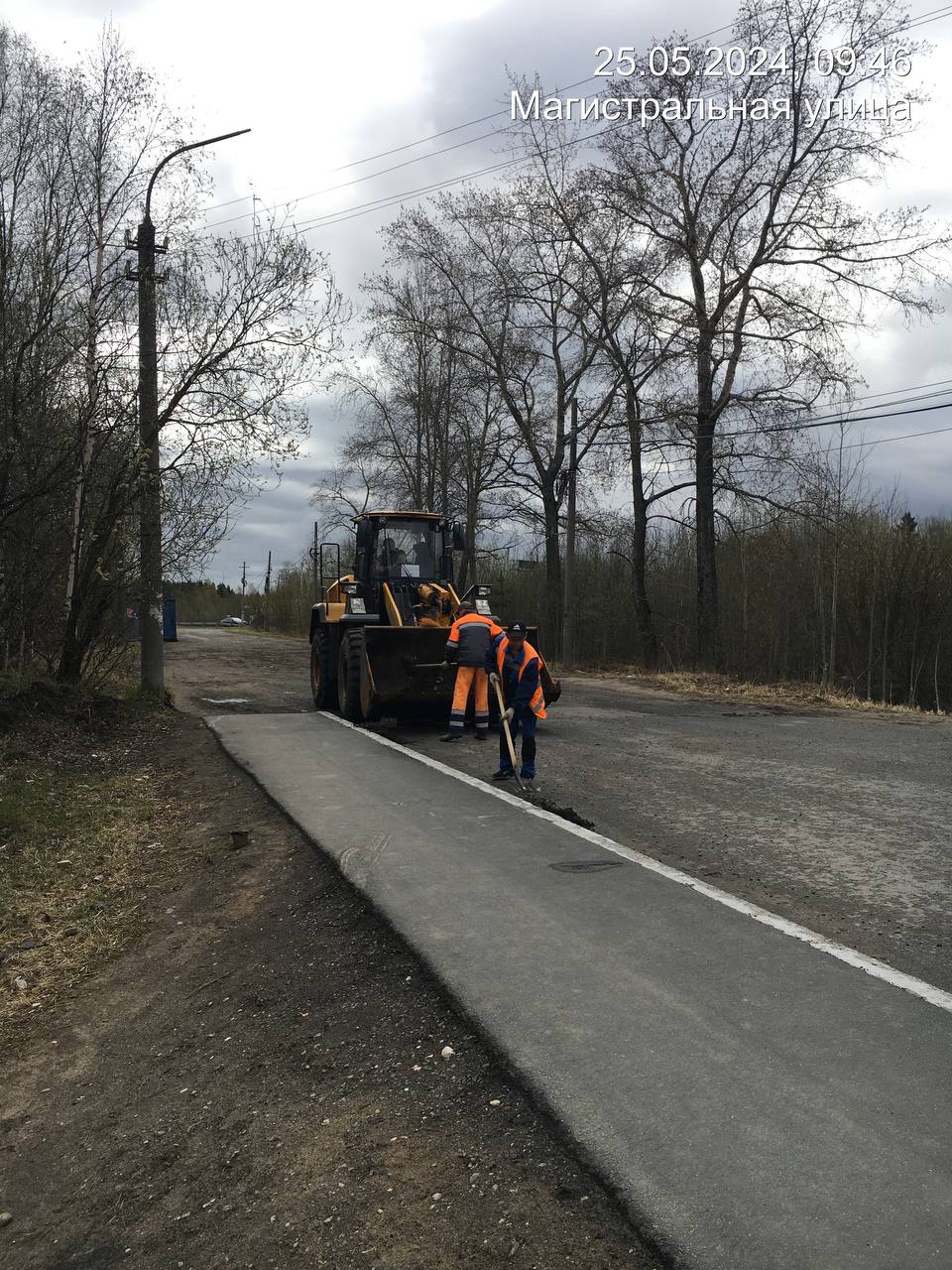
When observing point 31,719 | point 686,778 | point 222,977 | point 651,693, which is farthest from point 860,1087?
point 651,693

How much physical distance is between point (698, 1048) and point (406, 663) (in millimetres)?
9230

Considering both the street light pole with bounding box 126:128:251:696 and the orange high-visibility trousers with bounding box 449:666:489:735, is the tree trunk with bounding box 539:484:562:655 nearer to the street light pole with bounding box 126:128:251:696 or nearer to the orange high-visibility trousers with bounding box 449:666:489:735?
the street light pole with bounding box 126:128:251:696

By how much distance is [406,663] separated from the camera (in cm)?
1280

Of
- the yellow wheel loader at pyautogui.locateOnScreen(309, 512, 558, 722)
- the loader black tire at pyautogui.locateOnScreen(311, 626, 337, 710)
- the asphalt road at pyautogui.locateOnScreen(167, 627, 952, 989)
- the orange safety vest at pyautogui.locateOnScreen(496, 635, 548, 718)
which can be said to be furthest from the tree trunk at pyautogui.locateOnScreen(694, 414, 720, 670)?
the orange safety vest at pyautogui.locateOnScreen(496, 635, 548, 718)

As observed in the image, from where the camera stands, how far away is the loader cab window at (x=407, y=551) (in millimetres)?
15055

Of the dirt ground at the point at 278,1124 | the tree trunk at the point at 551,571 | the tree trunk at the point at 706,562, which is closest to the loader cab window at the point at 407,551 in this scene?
the dirt ground at the point at 278,1124

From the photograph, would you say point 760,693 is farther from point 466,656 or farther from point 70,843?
point 70,843

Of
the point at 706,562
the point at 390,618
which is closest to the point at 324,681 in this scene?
the point at 390,618

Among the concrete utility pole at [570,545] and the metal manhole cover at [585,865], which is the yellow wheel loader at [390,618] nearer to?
the metal manhole cover at [585,865]

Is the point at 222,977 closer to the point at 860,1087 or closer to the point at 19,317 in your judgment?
the point at 860,1087

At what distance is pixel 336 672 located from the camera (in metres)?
15.4

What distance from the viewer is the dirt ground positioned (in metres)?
3.04

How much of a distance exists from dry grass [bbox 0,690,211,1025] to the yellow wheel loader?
3.05 meters

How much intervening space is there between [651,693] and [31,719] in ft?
36.4
